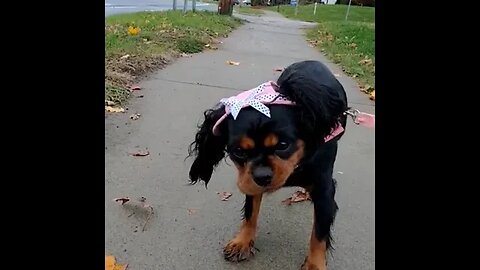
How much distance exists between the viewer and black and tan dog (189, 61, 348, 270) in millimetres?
2174

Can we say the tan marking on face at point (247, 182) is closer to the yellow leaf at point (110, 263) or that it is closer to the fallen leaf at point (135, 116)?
the yellow leaf at point (110, 263)

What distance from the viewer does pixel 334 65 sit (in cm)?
880

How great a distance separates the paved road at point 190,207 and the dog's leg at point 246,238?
0.14 feet

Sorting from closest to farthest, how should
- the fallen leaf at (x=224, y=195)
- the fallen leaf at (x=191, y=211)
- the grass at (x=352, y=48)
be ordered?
the fallen leaf at (x=191, y=211) < the fallen leaf at (x=224, y=195) < the grass at (x=352, y=48)

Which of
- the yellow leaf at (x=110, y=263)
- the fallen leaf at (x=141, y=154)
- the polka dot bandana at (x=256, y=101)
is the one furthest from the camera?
the fallen leaf at (x=141, y=154)

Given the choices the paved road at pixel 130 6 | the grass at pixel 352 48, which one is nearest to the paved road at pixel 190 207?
the grass at pixel 352 48

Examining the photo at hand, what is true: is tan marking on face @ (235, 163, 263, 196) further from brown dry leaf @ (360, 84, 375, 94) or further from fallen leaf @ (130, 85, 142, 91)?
brown dry leaf @ (360, 84, 375, 94)

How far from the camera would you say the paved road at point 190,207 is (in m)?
2.67

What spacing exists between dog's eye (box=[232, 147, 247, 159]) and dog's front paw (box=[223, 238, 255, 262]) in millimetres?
615
